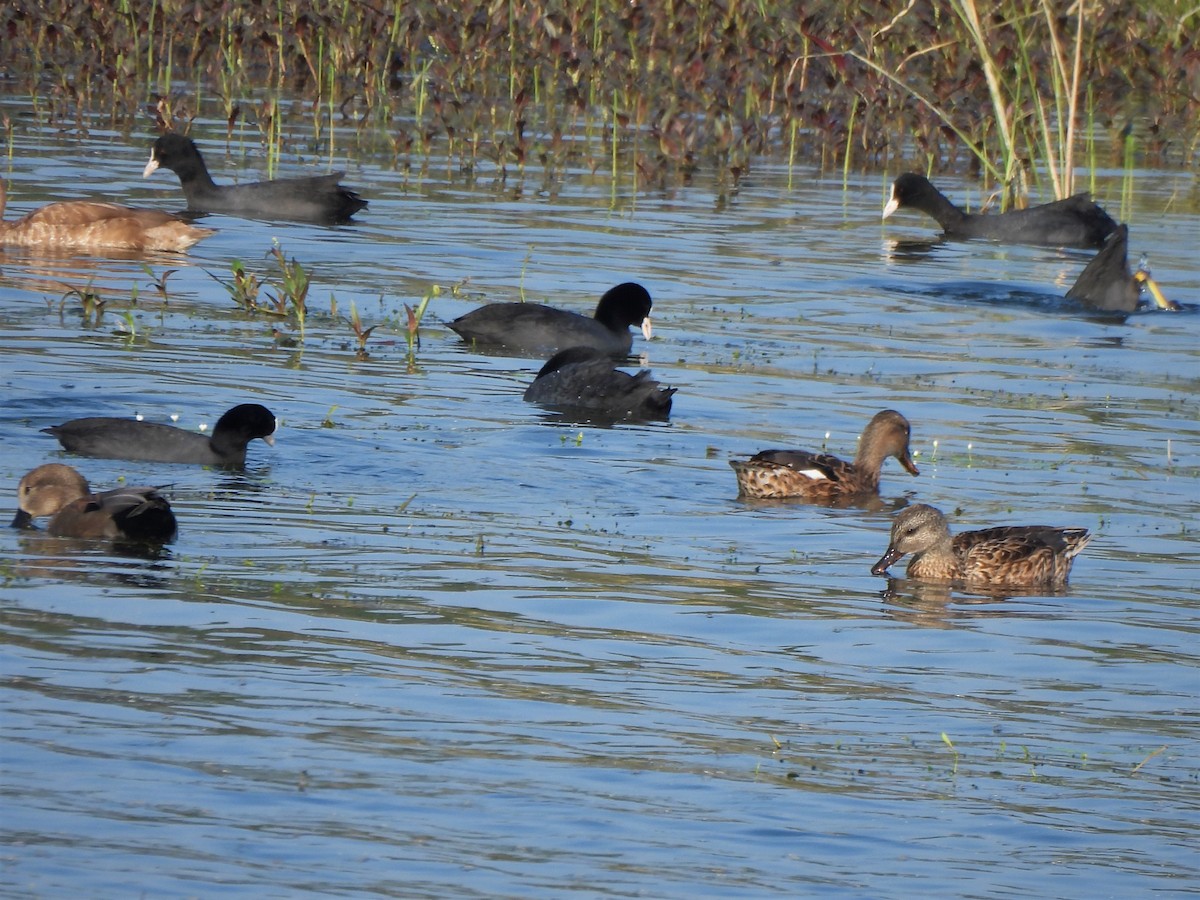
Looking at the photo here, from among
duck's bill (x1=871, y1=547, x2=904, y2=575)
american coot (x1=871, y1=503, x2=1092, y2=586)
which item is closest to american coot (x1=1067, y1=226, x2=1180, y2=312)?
american coot (x1=871, y1=503, x2=1092, y2=586)

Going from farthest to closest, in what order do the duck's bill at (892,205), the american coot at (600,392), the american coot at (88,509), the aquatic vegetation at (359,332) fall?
1. the duck's bill at (892,205)
2. the aquatic vegetation at (359,332)
3. the american coot at (600,392)
4. the american coot at (88,509)

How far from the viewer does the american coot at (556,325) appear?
48.7 feet

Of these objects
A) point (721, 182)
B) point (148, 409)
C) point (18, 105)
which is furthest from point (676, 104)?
point (148, 409)

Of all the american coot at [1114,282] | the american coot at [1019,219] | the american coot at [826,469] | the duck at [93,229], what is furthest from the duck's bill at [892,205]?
the american coot at [826,469]

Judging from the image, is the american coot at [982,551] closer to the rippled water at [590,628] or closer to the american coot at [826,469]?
the rippled water at [590,628]

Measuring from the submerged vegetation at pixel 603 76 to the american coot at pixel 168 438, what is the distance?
41.1 ft

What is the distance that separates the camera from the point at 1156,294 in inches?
691

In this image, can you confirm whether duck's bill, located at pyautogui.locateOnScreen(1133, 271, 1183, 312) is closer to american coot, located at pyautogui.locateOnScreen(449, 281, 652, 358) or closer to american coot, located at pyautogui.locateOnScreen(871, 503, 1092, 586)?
american coot, located at pyautogui.locateOnScreen(449, 281, 652, 358)

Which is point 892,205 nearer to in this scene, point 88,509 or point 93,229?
point 93,229

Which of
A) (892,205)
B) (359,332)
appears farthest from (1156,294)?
(359,332)

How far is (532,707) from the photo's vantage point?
7.03 m

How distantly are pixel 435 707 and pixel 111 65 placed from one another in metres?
19.9

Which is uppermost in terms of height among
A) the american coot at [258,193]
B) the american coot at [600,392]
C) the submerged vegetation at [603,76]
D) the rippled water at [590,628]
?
the submerged vegetation at [603,76]

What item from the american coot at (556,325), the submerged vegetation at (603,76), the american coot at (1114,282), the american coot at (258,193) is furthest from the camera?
the submerged vegetation at (603,76)
